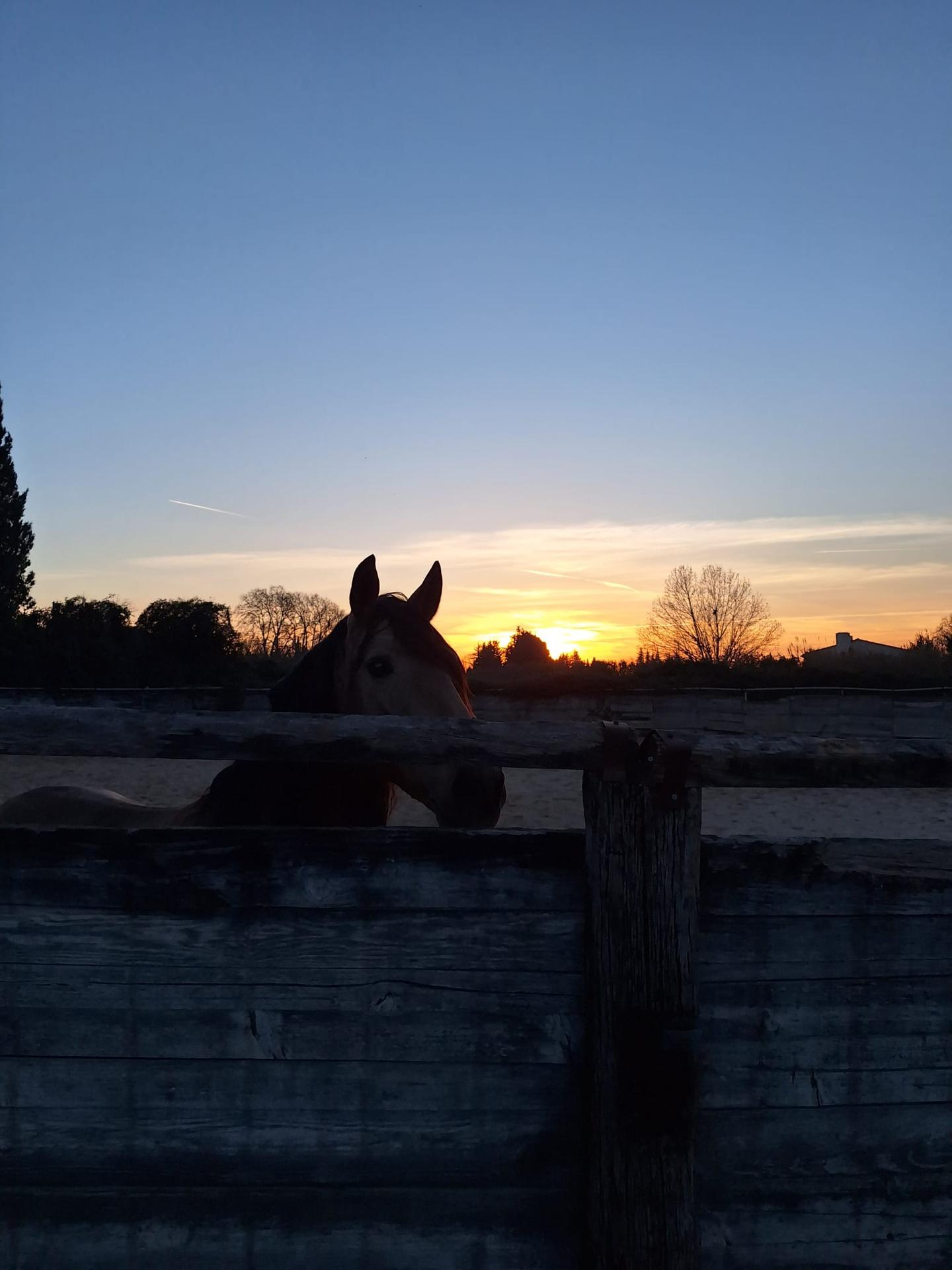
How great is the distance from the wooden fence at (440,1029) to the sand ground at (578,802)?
9671 millimetres

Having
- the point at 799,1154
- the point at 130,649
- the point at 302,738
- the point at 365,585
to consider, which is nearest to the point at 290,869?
the point at 302,738

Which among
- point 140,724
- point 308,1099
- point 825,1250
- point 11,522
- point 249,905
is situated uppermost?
point 11,522

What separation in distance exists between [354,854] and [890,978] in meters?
0.94

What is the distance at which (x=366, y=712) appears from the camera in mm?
3041

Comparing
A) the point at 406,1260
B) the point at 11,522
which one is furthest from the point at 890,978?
the point at 11,522

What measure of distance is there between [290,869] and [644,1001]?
0.61 meters

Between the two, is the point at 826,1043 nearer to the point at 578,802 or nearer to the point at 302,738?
the point at 302,738

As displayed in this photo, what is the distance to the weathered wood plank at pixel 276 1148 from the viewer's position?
4.73 feet

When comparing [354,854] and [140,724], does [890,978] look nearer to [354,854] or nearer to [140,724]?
[354,854]

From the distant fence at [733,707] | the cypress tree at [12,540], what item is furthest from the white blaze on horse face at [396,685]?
the cypress tree at [12,540]

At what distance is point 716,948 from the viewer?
58.7 inches

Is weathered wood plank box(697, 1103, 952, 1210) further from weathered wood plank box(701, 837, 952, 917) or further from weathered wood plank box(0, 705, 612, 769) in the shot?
weathered wood plank box(0, 705, 612, 769)

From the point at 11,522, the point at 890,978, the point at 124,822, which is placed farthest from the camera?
the point at 11,522

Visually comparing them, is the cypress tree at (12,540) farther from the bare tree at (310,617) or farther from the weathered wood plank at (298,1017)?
the weathered wood plank at (298,1017)
